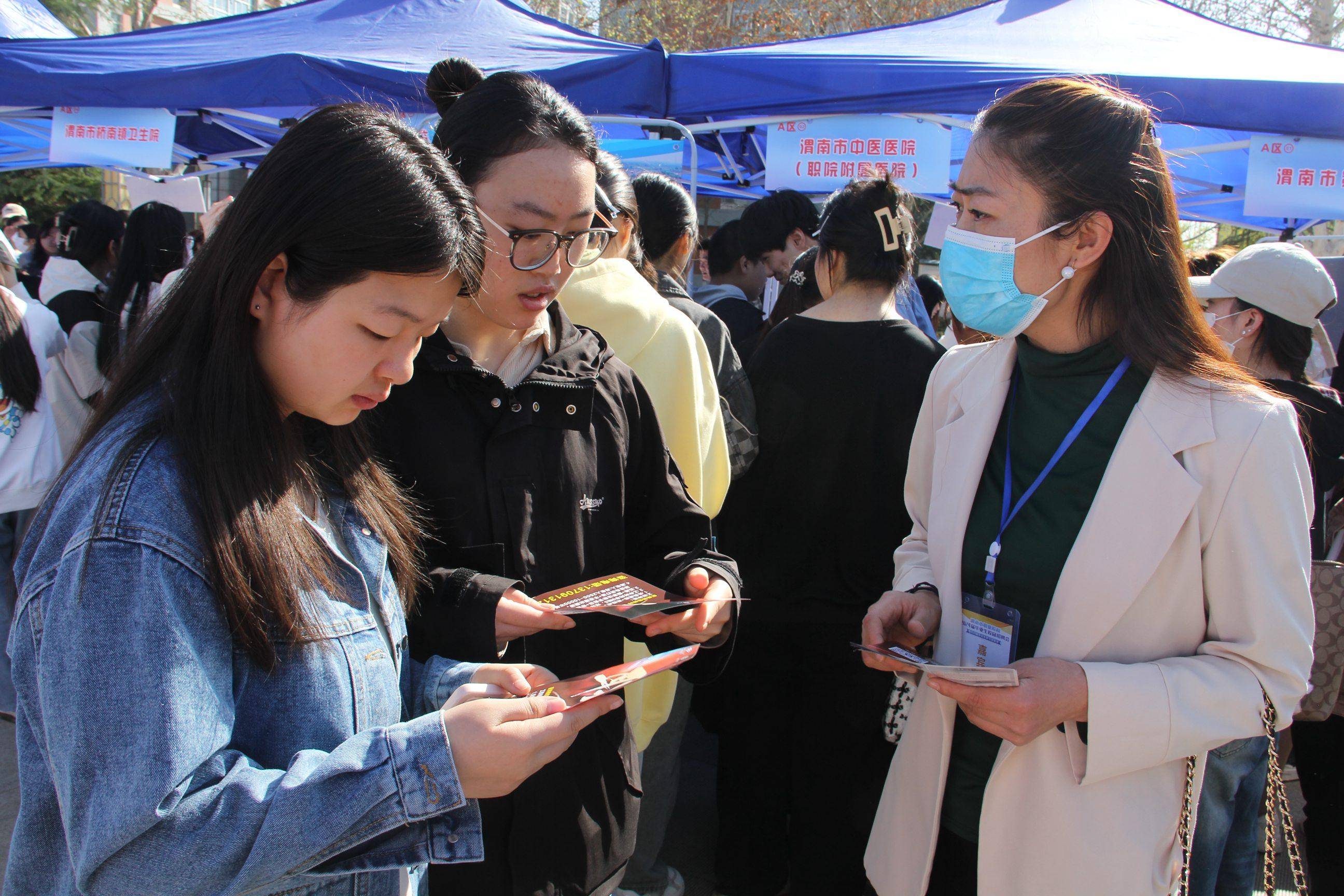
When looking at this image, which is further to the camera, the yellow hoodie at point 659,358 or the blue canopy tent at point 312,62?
the blue canopy tent at point 312,62

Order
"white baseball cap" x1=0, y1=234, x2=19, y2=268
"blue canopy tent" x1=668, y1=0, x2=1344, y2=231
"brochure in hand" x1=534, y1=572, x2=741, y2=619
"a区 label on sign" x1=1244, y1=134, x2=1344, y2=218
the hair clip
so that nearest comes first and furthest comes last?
"brochure in hand" x1=534, y1=572, x2=741, y2=619 → the hair clip → "white baseball cap" x1=0, y1=234, x2=19, y2=268 → "blue canopy tent" x1=668, y1=0, x2=1344, y2=231 → "a区 label on sign" x1=1244, y1=134, x2=1344, y2=218

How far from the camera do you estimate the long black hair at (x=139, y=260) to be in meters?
4.15

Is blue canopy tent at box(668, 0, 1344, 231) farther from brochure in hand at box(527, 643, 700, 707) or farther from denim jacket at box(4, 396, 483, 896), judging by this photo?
denim jacket at box(4, 396, 483, 896)

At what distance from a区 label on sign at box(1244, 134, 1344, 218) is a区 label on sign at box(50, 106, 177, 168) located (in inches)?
235

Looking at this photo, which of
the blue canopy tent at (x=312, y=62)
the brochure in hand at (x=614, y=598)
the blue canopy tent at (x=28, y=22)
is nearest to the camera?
the brochure in hand at (x=614, y=598)

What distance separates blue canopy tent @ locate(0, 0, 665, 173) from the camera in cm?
467

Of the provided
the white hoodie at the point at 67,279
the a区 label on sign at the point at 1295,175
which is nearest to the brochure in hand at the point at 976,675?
the a区 label on sign at the point at 1295,175

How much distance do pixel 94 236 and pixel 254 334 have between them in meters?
5.18

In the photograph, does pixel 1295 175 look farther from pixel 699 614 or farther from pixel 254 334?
pixel 254 334

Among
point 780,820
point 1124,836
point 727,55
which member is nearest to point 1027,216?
point 1124,836

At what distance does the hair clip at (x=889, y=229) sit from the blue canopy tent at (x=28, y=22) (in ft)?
23.4

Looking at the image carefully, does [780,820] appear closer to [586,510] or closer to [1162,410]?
[586,510]

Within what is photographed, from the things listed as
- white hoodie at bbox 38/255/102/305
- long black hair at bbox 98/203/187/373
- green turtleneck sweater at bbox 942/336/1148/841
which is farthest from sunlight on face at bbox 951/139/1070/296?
white hoodie at bbox 38/255/102/305

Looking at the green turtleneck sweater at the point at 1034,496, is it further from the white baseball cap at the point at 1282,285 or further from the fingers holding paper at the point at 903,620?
the white baseball cap at the point at 1282,285
